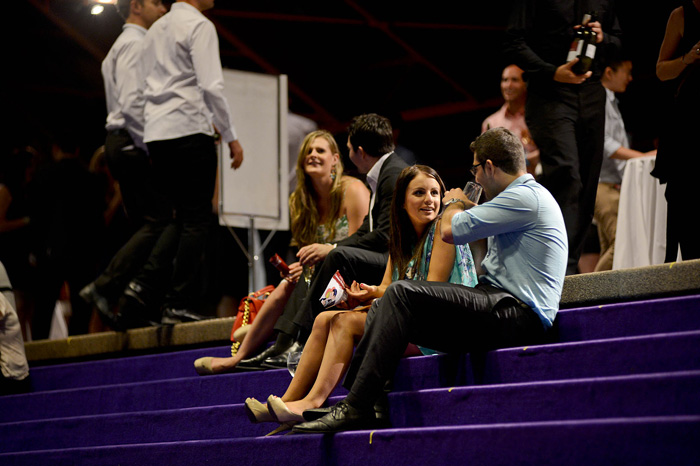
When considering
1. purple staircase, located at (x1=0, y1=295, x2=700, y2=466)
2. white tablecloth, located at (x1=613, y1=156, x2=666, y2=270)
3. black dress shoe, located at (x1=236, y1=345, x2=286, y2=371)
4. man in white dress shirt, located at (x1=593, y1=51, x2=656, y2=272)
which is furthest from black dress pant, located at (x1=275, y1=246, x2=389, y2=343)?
man in white dress shirt, located at (x1=593, y1=51, x2=656, y2=272)

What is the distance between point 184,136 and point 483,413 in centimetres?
242

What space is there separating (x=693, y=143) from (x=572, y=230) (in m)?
0.66

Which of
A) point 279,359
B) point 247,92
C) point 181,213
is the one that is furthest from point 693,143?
point 247,92

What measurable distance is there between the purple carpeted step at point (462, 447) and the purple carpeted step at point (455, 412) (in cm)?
20

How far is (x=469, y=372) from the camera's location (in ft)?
10.2

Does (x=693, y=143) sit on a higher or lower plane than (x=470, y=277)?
higher

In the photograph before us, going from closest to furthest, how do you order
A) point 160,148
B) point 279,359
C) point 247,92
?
point 279,359 < point 160,148 < point 247,92

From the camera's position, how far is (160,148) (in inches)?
181

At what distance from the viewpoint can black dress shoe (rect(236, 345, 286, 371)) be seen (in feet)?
12.9

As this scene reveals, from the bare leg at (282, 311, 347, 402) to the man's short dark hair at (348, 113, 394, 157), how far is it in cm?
111

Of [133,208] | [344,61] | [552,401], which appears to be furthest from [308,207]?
[344,61]

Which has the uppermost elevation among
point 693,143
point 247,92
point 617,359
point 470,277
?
point 247,92

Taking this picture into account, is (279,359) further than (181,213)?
No

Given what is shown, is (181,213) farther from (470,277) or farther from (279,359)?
(470,277)
